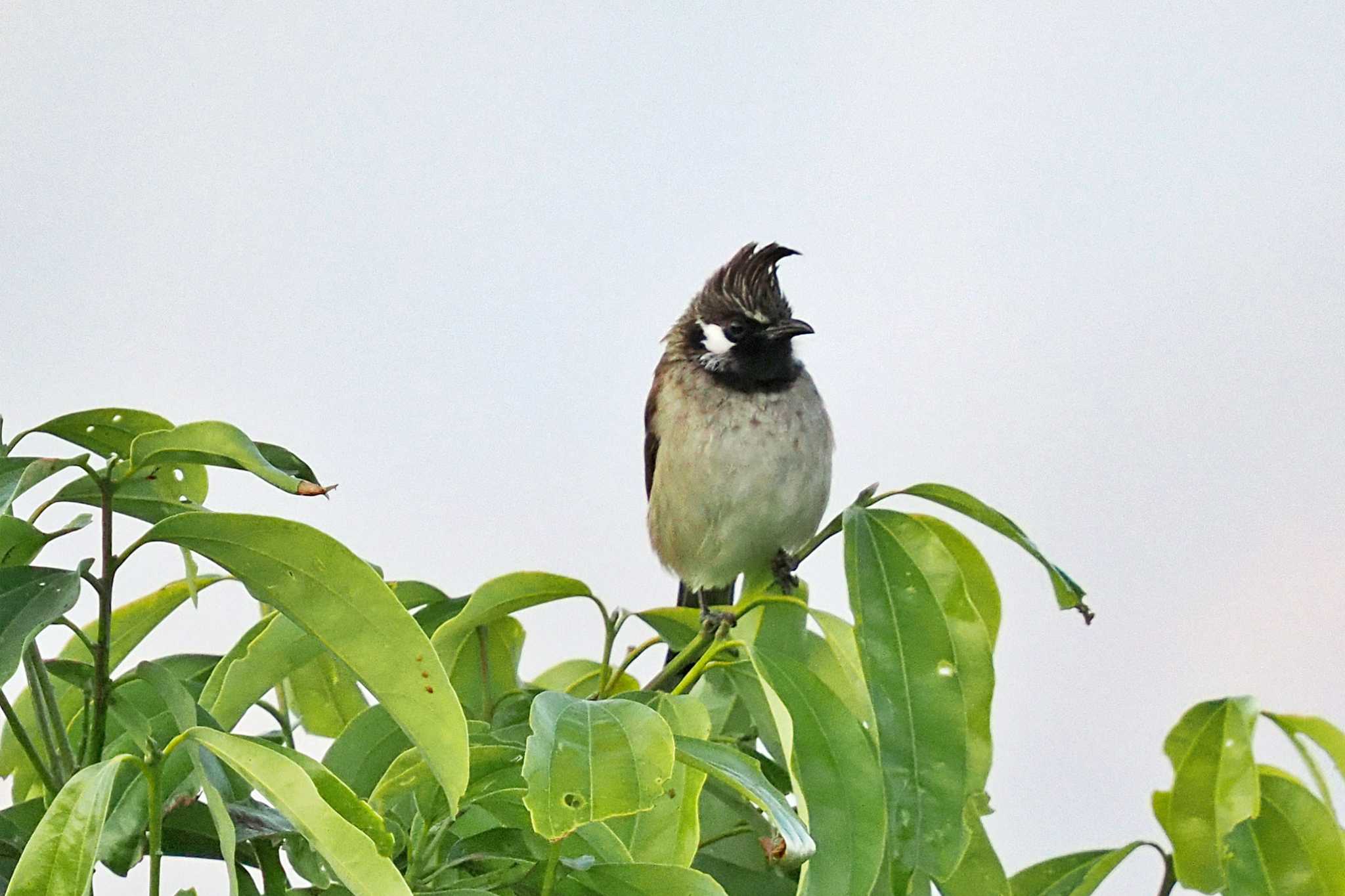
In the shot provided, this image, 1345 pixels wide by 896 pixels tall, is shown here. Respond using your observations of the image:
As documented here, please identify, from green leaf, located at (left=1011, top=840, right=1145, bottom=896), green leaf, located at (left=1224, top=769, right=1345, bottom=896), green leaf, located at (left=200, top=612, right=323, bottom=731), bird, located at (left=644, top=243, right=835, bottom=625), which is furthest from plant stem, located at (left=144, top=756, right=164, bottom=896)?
bird, located at (left=644, top=243, right=835, bottom=625)

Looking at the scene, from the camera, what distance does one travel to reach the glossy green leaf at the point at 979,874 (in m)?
1.26

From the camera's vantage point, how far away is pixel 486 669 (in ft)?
4.68

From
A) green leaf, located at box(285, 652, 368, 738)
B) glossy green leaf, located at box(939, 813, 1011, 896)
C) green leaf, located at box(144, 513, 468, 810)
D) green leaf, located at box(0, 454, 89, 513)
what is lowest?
glossy green leaf, located at box(939, 813, 1011, 896)

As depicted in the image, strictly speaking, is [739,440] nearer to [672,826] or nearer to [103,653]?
[672,826]

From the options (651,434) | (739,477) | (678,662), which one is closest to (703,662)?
(678,662)

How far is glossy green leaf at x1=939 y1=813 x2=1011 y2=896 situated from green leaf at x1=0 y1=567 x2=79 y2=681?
75 cm

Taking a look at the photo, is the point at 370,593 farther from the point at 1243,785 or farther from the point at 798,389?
the point at 798,389

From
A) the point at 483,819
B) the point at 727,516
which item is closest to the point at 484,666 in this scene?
the point at 483,819

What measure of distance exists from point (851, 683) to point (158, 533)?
64cm

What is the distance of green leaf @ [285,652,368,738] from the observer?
157cm

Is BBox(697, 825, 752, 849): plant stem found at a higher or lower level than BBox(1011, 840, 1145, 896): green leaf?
higher

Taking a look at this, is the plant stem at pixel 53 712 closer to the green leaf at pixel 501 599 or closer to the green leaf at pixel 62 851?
the green leaf at pixel 62 851

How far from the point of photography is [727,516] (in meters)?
2.50

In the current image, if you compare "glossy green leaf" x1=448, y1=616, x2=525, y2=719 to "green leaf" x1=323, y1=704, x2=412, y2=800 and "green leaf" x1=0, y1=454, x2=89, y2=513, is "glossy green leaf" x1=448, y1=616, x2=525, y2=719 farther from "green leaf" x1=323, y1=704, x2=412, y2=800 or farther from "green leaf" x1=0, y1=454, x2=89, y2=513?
"green leaf" x1=0, y1=454, x2=89, y2=513
